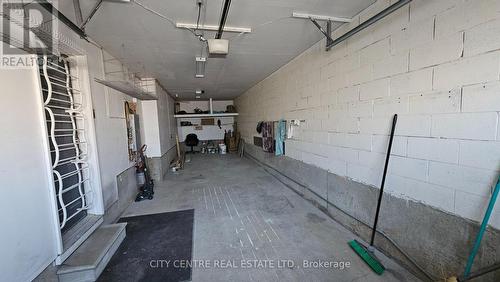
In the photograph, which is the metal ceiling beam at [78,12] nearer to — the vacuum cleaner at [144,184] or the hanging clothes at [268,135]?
the vacuum cleaner at [144,184]

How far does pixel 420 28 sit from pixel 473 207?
1.51 meters

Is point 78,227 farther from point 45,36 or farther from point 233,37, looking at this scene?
point 233,37

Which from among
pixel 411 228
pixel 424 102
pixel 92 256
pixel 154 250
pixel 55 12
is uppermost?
pixel 55 12

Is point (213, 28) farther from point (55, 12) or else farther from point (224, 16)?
point (55, 12)

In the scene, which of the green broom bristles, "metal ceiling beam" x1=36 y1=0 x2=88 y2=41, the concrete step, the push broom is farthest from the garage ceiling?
the green broom bristles

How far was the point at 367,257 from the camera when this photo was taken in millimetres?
2109

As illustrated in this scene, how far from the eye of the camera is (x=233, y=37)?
2953mm

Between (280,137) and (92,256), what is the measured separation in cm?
374

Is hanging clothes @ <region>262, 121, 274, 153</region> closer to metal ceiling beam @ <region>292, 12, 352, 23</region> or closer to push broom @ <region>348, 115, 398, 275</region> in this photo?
metal ceiling beam @ <region>292, 12, 352, 23</region>

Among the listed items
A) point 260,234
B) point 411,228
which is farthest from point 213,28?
point 411,228

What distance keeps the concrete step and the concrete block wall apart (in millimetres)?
2963

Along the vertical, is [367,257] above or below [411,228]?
below

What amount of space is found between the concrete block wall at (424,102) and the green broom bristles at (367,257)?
27.2 inches

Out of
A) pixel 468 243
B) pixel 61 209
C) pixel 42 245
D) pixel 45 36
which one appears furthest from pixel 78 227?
pixel 468 243
